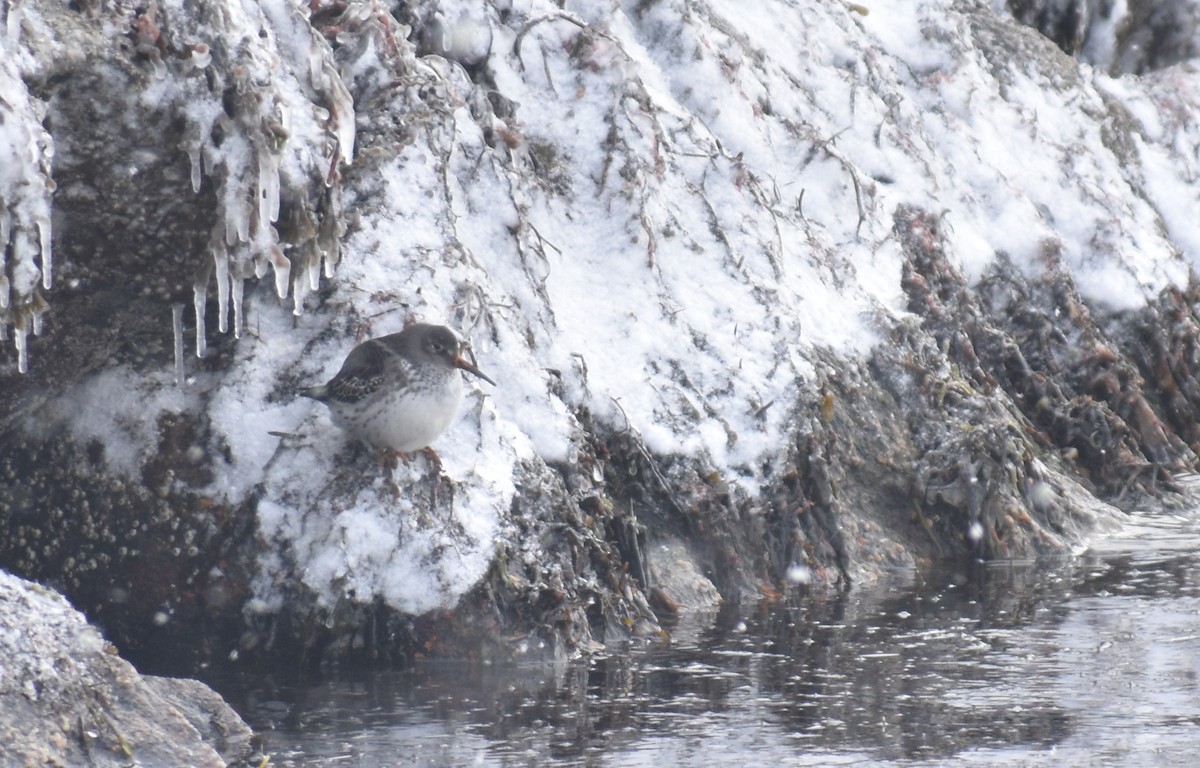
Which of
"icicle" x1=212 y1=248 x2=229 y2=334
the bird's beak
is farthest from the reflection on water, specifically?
"icicle" x1=212 y1=248 x2=229 y2=334

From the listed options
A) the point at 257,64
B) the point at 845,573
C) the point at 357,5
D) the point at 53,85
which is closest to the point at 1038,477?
the point at 845,573

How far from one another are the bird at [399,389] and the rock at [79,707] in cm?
158

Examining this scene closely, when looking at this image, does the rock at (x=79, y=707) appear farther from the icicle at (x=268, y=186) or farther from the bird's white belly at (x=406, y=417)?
the icicle at (x=268, y=186)

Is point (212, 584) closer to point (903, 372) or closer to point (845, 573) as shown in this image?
point (845, 573)

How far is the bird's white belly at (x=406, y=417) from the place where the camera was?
6883 mm

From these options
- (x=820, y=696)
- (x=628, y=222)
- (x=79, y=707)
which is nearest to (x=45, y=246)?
(x=79, y=707)

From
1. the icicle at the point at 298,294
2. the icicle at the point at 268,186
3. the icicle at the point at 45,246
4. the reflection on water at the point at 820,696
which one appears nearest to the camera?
the reflection on water at the point at 820,696

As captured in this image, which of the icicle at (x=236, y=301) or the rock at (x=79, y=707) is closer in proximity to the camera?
the rock at (x=79, y=707)

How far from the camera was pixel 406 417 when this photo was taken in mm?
6922

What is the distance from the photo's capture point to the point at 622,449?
27.8 ft

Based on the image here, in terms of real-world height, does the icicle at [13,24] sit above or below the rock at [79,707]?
above

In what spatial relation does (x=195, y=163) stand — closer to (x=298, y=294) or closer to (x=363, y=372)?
(x=298, y=294)

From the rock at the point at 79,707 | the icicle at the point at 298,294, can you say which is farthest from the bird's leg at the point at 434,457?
the rock at the point at 79,707

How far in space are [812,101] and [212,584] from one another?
669 cm
